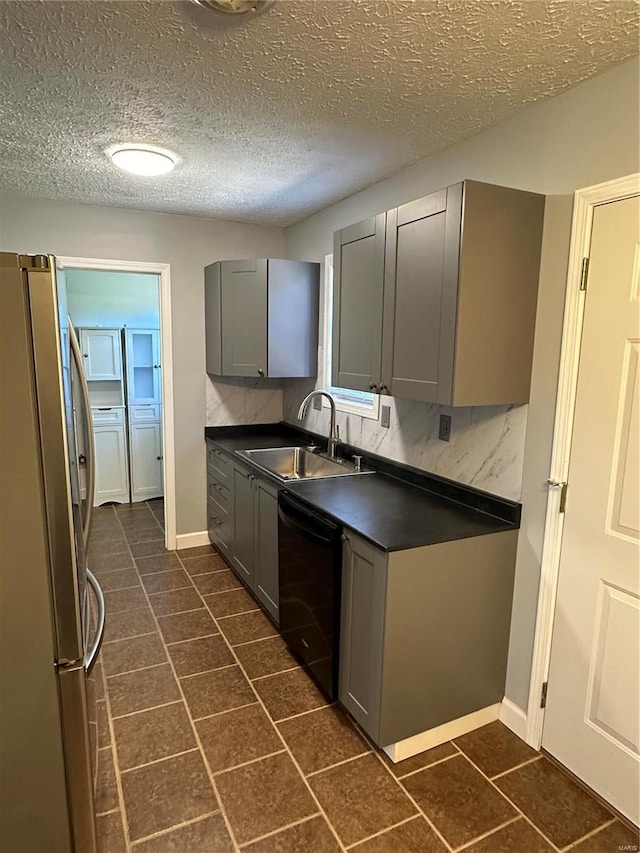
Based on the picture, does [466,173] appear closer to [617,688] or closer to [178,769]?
[617,688]

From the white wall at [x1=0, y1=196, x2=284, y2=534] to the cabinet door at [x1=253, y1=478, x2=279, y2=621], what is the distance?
1159mm

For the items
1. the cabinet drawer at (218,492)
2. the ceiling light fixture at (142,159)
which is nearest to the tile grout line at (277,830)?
the cabinet drawer at (218,492)

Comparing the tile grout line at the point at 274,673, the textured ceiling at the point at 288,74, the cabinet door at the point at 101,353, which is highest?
the textured ceiling at the point at 288,74

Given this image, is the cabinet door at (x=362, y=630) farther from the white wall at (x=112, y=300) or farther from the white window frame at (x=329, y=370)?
the white wall at (x=112, y=300)

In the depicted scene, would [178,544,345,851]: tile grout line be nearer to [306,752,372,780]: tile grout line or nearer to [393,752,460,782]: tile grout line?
[306,752,372,780]: tile grout line

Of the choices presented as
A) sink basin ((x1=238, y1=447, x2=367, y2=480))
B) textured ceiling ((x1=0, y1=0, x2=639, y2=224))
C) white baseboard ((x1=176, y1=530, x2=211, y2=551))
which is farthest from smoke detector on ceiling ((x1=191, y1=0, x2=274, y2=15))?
white baseboard ((x1=176, y1=530, x2=211, y2=551))

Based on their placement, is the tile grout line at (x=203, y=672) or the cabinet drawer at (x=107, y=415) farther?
the cabinet drawer at (x=107, y=415)

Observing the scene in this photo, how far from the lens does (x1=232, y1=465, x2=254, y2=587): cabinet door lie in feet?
10.6

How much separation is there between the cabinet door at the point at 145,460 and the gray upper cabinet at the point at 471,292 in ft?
11.9

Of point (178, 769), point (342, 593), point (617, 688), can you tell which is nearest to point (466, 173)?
point (342, 593)

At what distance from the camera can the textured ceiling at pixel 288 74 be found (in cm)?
140

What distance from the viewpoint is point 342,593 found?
2.16 m

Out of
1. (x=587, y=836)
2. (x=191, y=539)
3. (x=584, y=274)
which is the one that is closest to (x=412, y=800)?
(x=587, y=836)

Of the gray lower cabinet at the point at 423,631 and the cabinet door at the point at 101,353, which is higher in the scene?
the cabinet door at the point at 101,353
